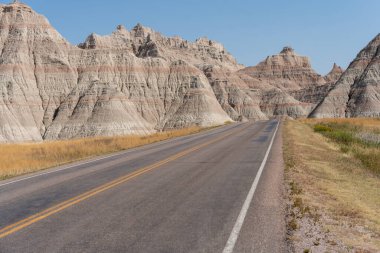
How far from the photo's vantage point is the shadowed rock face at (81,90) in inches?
3066

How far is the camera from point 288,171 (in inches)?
556

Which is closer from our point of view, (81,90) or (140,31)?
(81,90)

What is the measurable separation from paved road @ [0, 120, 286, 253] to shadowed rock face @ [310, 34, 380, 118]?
109m

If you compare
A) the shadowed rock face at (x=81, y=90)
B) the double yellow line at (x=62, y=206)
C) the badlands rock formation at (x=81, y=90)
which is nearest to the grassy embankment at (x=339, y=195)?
the double yellow line at (x=62, y=206)

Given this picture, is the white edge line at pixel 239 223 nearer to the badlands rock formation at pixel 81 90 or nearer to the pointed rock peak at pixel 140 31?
the badlands rock formation at pixel 81 90

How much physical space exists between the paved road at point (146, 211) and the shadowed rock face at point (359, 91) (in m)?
109

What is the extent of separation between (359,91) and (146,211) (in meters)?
125

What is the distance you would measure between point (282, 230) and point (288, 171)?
7224 millimetres

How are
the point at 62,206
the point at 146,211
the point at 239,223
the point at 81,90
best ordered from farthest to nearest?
the point at 81,90
the point at 62,206
the point at 146,211
the point at 239,223

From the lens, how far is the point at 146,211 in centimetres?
851

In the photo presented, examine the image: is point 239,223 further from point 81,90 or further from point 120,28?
point 120,28

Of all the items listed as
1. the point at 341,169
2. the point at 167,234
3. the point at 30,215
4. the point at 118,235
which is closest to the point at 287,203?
the point at 167,234

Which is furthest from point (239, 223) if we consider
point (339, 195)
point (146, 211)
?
point (339, 195)

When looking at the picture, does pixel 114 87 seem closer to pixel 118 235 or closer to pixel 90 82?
pixel 90 82
